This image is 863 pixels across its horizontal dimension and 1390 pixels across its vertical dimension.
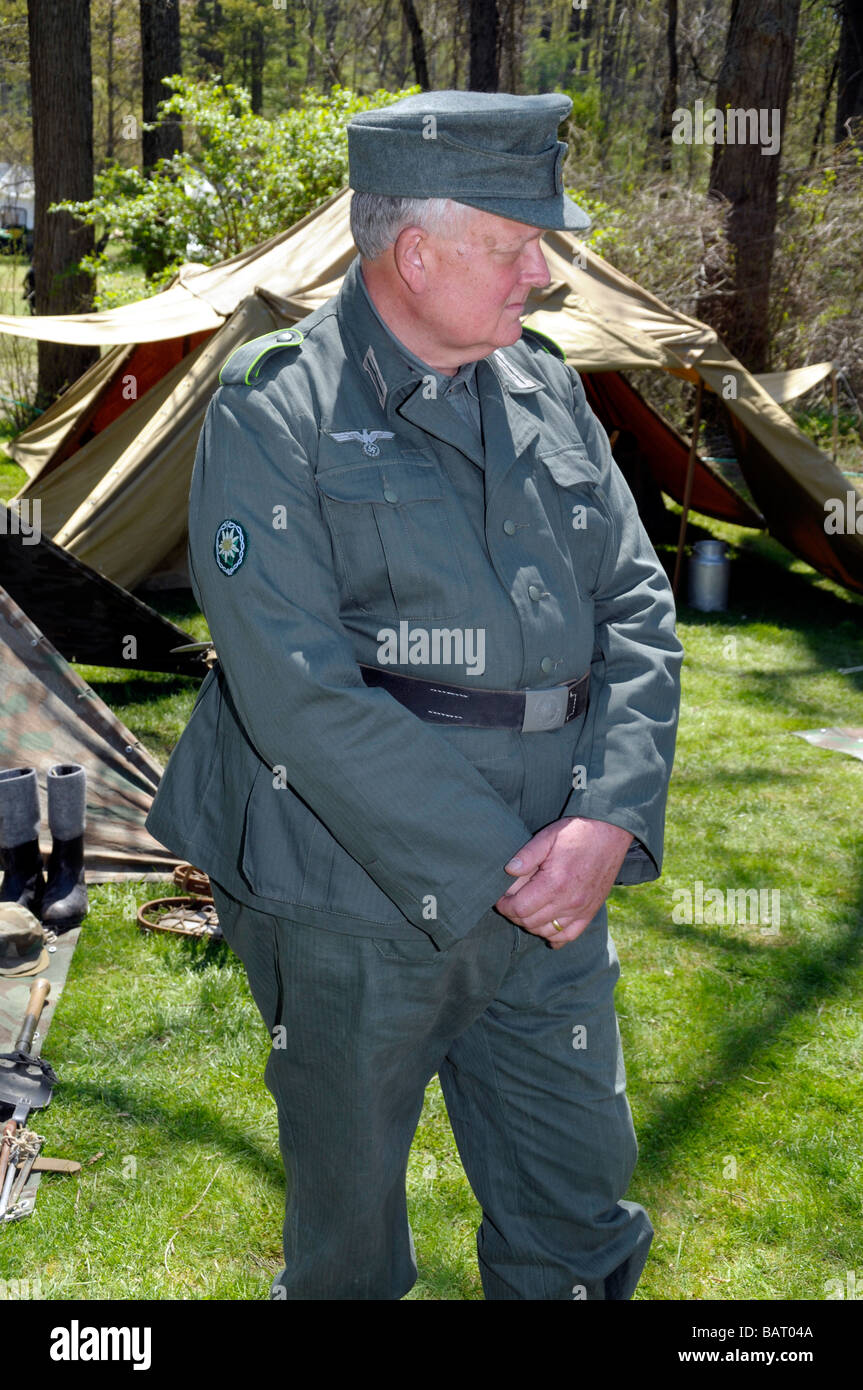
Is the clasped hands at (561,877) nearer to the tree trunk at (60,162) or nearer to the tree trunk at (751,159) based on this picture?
the tree trunk at (751,159)

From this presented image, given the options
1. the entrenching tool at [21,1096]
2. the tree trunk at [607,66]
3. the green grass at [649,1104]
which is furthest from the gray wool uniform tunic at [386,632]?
the tree trunk at [607,66]

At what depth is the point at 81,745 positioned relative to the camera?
14.0ft

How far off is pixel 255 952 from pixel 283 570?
2.04 feet

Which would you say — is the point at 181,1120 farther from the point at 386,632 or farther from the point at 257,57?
the point at 257,57

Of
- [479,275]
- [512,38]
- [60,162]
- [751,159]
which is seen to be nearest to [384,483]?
[479,275]

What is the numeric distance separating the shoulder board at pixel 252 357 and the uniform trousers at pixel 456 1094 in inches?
30.0

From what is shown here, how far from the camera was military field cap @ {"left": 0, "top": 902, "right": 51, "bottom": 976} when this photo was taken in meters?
3.58

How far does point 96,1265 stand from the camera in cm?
257

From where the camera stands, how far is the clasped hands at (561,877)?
1.73 metres

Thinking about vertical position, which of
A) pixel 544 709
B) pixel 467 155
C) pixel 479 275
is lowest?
pixel 544 709

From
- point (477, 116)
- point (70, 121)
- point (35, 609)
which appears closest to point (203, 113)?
point (70, 121)

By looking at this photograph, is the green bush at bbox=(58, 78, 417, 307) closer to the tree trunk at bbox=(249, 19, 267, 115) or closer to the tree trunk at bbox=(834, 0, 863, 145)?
the tree trunk at bbox=(834, 0, 863, 145)

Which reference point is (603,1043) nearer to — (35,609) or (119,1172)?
(119,1172)

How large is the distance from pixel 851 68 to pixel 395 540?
19.3 meters
